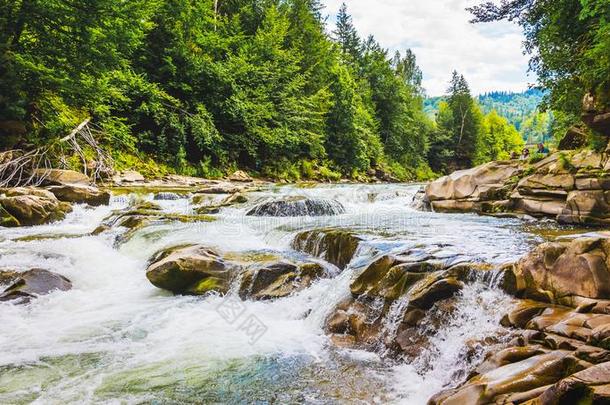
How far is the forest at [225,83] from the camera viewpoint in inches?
521

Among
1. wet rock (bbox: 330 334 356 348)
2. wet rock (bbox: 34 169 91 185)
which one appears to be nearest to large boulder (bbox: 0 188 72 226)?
wet rock (bbox: 34 169 91 185)

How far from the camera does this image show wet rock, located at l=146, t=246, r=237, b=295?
23.8 feet

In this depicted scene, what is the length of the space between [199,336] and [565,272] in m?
4.51

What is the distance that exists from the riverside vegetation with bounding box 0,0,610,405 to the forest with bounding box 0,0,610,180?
5.8 inches

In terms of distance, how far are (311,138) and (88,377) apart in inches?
1056

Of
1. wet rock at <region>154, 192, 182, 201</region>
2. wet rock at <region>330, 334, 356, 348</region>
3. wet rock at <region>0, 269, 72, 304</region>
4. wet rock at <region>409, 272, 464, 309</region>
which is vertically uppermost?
wet rock at <region>154, 192, 182, 201</region>

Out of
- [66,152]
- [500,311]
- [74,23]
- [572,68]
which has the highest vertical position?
[74,23]

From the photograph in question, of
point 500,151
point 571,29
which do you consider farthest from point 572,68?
point 500,151

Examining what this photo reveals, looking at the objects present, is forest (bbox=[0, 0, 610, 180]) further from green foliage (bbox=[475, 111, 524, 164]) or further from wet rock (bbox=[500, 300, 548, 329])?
green foliage (bbox=[475, 111, 524, 164])

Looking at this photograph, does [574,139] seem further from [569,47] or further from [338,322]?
[338,322]

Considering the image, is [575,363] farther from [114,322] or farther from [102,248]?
[102,248]

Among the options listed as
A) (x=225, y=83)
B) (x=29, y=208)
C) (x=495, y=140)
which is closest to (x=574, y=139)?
(x=29, y=208)

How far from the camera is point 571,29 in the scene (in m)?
12.5

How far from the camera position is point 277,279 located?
278 inches
